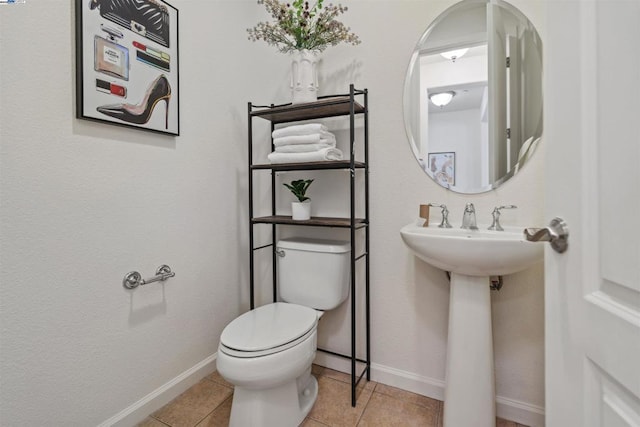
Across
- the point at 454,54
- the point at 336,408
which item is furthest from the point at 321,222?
the point at 454,54

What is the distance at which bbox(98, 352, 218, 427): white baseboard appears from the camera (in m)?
1.23

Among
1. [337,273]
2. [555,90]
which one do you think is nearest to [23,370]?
[337,273]

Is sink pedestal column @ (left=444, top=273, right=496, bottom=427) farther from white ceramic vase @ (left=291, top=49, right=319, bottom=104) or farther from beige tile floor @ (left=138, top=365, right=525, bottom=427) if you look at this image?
white ceramic vase @ (left=291, top=49, right=319, bottom=104)

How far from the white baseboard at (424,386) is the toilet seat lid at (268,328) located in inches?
21.2

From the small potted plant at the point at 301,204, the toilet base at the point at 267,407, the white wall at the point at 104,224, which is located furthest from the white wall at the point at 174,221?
the toilet base at the point at 267,407

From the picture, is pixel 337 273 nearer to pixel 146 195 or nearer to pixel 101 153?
pixel 146 195

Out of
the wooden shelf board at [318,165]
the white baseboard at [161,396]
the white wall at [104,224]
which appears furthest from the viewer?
the wooden shelf board at [318,165]

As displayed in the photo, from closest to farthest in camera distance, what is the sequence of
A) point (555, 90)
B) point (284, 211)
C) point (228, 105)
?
point (555, 90)
point (228, 105)
point (284, 211)

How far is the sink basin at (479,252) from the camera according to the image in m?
1.00

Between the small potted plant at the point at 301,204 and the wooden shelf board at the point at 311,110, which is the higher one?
the wooden shelf board at the point at 311,110

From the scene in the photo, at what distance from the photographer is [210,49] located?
1.58 meters

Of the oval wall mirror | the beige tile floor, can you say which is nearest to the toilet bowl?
the beige tile floor

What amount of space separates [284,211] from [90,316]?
42.5 inches

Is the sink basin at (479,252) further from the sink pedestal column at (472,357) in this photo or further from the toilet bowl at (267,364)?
the toilet bowl at (267,364)
